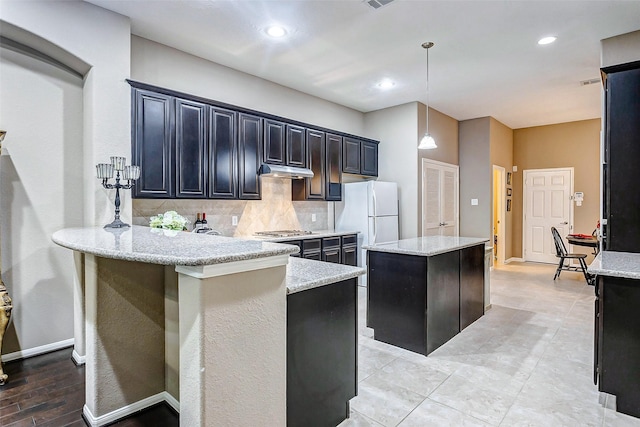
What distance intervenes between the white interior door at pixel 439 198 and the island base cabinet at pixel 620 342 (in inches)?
152

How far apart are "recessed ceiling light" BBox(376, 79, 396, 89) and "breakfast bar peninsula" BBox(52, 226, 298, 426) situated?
4031 mm

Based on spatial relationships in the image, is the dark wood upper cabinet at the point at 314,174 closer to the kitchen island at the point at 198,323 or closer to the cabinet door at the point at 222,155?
the cabinet door at the point at 222,155

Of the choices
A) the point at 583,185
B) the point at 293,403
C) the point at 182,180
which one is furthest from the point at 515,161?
the point at 293,403

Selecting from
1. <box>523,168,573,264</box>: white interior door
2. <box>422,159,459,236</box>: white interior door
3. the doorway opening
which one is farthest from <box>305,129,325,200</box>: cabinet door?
<box>523,168,573,264</box>: white interior door

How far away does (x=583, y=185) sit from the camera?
7.26 m

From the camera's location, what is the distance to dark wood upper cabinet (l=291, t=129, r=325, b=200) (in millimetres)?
5047

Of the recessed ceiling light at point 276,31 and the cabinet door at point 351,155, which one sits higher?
the recessed ceiling light at point 276,31

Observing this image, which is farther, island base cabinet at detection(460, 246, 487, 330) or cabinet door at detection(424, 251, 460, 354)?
island base cabinet at detection(460, 246, 487, 330)

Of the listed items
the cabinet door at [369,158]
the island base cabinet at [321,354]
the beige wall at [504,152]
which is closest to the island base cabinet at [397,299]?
the island base cabinet at [321,354]

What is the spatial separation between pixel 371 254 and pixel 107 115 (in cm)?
270

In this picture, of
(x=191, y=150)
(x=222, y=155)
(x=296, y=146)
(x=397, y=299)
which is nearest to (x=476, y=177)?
(x=296, y=146)

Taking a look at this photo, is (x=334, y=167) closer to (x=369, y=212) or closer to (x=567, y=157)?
(x=369, y=212)

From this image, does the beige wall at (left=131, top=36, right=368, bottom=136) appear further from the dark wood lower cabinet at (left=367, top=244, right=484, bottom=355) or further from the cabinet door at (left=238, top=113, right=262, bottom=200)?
the dark wood lower cabinet at (left=367, top=244, right=484, bottom=355)

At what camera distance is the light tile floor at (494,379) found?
211cm
